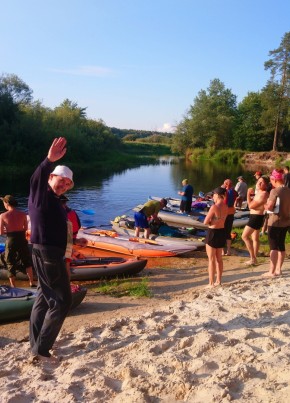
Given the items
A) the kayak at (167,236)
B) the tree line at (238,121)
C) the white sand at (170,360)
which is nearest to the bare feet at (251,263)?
the kayak at (167,236)

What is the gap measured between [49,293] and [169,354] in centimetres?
121

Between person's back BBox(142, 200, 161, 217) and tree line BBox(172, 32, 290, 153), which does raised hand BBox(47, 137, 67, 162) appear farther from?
tree line BBox(172, 32, 290, 153)

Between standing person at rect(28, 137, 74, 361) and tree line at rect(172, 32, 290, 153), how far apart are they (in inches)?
1947

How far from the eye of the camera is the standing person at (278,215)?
6379 mm

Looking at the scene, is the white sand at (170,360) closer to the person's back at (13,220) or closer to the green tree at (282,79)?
the person's back at (13,220)

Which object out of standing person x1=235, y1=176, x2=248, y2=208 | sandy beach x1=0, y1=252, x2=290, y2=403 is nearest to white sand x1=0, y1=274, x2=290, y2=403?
sandy beach x1=0, y1=252, x2=290, y2=403

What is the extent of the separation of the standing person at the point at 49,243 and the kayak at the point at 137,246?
20.1 ft

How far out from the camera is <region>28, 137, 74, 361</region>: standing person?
3658 millimetres

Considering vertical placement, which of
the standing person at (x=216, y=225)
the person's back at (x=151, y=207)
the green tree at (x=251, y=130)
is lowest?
the person's back at (x=151, y=207)

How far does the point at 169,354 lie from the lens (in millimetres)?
3764

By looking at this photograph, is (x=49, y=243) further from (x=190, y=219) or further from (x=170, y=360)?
(x=190, y=219)

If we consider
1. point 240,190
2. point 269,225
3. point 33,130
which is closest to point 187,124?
point 33,130

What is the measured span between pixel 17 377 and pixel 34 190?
1.61 meters

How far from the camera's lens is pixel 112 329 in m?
4.66
